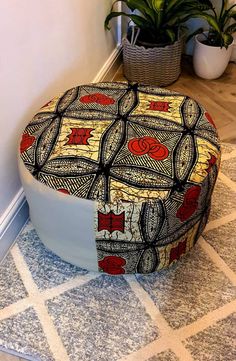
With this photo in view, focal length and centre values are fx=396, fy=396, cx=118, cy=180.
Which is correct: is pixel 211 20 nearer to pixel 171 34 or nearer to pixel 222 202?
pixel 171 34

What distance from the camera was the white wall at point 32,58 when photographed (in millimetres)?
1144

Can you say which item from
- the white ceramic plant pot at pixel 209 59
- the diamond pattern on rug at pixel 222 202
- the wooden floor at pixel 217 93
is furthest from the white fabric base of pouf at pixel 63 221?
the white ceramic plant pot at pixel 209 59

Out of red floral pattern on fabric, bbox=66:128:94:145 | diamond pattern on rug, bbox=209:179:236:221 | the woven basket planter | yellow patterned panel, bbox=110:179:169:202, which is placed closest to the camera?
yellow patterned panel, bbox=110:179:169:202

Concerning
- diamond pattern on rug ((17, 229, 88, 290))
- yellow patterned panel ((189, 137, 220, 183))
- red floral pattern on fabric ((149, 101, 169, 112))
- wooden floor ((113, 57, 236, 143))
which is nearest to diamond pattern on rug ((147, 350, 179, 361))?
diamond pattern on rug ((17, 229, 88, 290))

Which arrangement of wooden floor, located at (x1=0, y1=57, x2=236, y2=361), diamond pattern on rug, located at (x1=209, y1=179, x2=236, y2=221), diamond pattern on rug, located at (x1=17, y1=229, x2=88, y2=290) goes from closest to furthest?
1. diamond pattern on rug, located at (x1=17, y1=229, x2=88, y2=290)
2. diamond pattern on rug, located at (x1=209, y1=179, x2=236, y2=221)
3. wooden floor, located at (x1=0, y1=57, x2=236, y2=361)

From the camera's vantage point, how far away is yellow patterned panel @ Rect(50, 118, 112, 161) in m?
Result: 1.04

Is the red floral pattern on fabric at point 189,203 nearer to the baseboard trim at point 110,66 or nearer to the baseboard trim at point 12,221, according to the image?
the baseboard trim at point 12,221

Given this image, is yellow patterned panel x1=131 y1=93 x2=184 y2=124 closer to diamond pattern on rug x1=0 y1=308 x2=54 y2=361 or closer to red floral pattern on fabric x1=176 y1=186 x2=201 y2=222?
red floral pattern on fabric x1=176 y1=186 x2=201 y2=222

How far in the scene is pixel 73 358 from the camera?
1.01m

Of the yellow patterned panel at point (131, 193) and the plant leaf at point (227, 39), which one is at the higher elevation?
the plant leaf at point (227, 39)

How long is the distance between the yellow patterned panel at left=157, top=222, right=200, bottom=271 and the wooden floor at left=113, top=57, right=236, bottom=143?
2.27ft

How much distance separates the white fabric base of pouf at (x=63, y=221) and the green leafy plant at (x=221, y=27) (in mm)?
1245

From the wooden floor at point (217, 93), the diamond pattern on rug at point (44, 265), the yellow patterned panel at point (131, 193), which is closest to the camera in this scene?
the yellow patterned panel at point (131, 193)

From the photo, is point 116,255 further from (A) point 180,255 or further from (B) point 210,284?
(B) point 210,284
